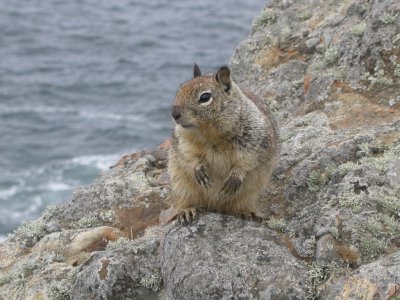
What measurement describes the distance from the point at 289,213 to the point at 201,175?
107 cm

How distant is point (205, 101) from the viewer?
732cm

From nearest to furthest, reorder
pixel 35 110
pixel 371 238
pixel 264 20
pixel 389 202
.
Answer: pixel 371 238, pixel 389 202, pixel 264 20, pixel 35 110

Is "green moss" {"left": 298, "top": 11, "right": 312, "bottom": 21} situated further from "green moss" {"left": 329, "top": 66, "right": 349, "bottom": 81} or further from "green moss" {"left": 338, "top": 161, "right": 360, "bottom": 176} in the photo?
"green moss" {"left": 338, "top": 161, "right": 360, "bottom": 176}

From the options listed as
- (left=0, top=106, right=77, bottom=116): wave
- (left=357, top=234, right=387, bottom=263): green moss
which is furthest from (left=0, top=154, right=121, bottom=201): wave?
(left=357, top=234, right=387, bottom=263): green moss

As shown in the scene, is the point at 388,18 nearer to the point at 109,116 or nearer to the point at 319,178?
the point at 319,178

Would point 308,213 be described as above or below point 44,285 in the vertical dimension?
above

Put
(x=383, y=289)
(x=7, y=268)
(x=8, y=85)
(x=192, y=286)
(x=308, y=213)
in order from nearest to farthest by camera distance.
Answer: (x=383, y=289)
(x=192, y=286)
(x=308, y=213)
(x=7, y=268)
(x=8, y=85)

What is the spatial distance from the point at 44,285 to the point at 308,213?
9.27 feet

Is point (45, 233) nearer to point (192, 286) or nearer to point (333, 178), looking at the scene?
point (192, 286)

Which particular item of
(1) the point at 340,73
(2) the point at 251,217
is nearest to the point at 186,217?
(2) the point at 251,217

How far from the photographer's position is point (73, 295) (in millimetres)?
7266

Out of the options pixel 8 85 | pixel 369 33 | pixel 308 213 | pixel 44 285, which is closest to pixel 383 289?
pixel 308 213

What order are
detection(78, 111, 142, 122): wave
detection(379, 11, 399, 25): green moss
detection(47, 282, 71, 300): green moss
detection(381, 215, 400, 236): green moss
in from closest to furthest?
detection(381, 215, 400, 236): green moss, detection(47, 282, 71, 300): green moss, detection(379, 11, 399, 25): green moss, detection(78, 111, 142, 122): wave

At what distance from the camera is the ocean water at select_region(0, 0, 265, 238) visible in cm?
2577
